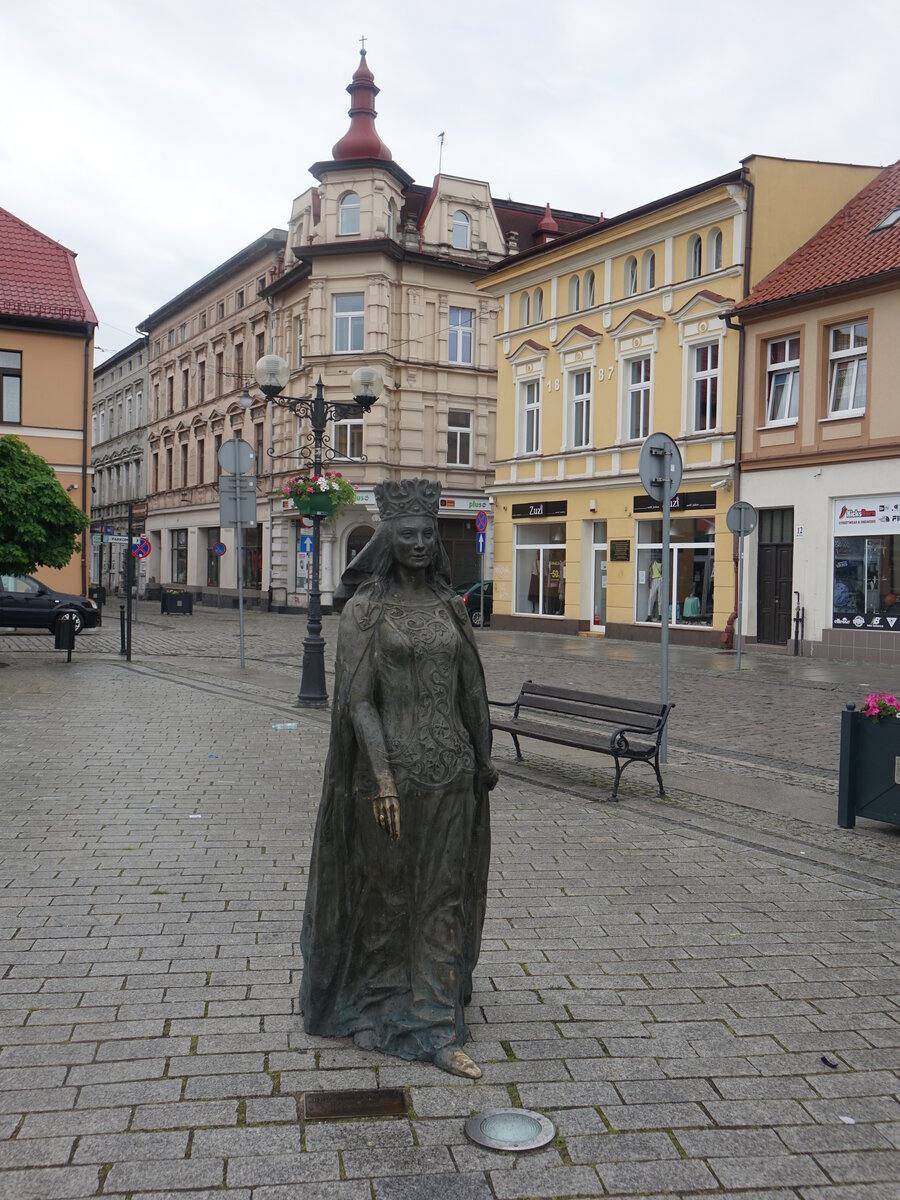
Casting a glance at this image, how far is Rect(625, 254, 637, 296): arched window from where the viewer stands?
27438mm

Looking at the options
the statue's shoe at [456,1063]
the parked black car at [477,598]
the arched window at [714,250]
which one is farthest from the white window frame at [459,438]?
the statue's shoe at [456,1063]

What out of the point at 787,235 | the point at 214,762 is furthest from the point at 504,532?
the point at 214,762

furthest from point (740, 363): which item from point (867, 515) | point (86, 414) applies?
point (86, 414)

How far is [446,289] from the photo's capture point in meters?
40.0

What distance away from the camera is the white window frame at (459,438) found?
133 ft

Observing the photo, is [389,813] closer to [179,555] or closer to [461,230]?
[461,230]

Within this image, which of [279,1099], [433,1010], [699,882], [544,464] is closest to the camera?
[279,1099]

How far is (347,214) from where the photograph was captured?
38938 mm

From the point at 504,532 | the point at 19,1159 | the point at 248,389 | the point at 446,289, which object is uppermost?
the point at 446,289

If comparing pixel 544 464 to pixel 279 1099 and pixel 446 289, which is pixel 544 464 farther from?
pixel 279 1099

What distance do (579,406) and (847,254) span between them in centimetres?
857

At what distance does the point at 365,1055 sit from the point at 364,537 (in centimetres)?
3663

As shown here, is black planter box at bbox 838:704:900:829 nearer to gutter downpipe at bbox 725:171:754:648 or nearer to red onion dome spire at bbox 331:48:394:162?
gutter downpipe at bbox 725:171:754:648

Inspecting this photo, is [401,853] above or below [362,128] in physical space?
below
